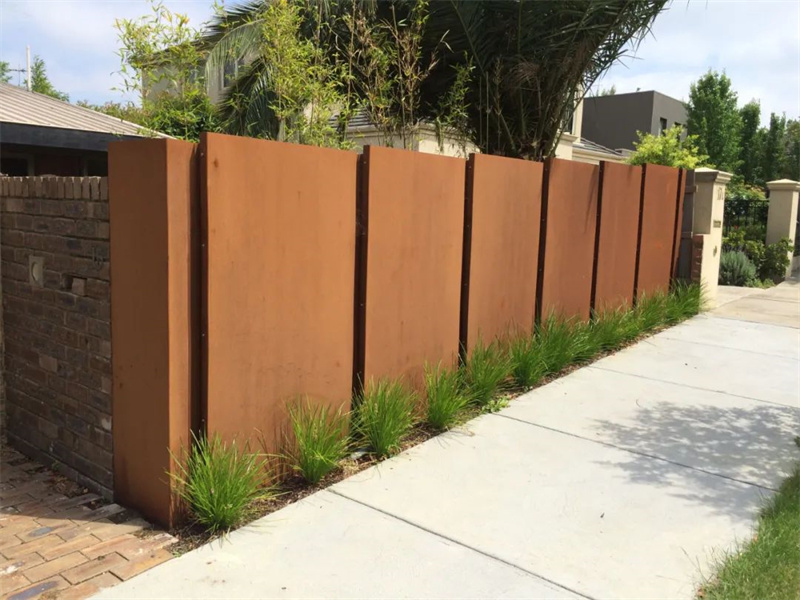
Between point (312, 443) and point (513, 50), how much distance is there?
598cm

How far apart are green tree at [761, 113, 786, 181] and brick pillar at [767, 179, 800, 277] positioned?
1827cm

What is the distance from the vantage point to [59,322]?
13.9ft

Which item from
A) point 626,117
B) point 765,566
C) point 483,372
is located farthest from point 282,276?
point 626,117

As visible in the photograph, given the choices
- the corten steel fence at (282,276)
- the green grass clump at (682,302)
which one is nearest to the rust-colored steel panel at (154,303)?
the corten steel fence at (282,276)

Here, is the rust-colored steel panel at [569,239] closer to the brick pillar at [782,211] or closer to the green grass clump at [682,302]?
the green grass clump at [682,302]

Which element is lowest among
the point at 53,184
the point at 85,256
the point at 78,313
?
the point at 78,313

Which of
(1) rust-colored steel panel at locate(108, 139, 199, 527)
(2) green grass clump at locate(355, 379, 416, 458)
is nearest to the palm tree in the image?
(2) green grass clump at locate(355, 379, 416, 458)

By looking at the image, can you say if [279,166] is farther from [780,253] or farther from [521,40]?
[780,253]

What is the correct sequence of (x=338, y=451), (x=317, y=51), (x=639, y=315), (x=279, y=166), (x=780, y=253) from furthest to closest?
(x=780, y=253), (x=639, y=315), (x=317, y=51), (x=338, y=451), (x=279, y=166)

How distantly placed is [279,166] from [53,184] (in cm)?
143

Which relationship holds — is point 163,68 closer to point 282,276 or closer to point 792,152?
point 282,276

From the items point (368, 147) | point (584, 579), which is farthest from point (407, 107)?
point (584, 579)

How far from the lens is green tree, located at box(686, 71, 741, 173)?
2812cm

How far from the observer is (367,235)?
4727mm
